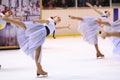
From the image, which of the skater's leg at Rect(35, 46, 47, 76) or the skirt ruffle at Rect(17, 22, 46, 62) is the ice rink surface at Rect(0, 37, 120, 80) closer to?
the skater's leg at Rect(35, 46, 47, 76)

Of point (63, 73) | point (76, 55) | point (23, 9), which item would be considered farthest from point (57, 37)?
point (63, 73)

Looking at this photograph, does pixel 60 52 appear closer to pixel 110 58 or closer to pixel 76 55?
pixel 76 55

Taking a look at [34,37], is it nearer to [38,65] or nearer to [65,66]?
[38,65]

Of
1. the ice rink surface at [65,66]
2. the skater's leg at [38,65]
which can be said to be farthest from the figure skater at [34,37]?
the ice rink surface at [65,66]

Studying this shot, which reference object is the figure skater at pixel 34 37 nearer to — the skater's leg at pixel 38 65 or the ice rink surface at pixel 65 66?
the skater's leg at pixel 38 65

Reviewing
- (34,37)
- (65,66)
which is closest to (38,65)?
(34,37)

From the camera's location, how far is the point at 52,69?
21.1 feet

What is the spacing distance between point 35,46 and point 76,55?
3.02 m

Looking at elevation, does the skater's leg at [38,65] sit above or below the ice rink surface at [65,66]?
above

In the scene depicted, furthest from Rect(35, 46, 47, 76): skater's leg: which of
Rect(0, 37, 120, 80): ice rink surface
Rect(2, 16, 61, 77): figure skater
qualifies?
Rect(0, 37, 120, 80): ice rink surface

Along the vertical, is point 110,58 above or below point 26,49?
below

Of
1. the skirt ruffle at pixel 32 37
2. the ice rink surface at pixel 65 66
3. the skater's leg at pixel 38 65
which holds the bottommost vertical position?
the ice rink surface at pixel 65 66

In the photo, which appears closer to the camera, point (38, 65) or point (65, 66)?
point (38, 65)

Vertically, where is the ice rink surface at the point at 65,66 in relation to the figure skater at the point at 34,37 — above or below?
below
